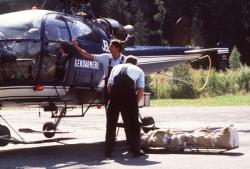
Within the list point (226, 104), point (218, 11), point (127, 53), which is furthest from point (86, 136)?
point (218, 11)

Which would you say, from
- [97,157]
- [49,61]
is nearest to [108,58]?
[49,61]

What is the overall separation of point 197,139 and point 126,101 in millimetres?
1449

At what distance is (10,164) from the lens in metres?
9.61

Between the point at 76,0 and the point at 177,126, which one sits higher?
the point at 76,0

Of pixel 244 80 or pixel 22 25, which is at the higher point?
pixel 22 25

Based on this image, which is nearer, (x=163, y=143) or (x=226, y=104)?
(x=163, y=143)

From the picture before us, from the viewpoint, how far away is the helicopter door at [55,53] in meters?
10.7

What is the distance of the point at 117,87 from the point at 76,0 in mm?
3405

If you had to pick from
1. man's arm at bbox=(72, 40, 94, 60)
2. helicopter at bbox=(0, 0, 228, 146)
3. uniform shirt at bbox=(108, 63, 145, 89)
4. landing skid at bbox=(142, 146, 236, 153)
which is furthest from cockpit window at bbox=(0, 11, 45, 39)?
landing skid at bbox=(142, 146, 236, 153)

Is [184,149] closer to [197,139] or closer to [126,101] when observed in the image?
[197,139]

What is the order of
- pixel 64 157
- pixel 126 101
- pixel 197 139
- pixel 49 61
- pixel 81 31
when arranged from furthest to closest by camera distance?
pixel 81 31
pixel 49 61
pixel 64 157
pixel 197 139
pixel 126 101

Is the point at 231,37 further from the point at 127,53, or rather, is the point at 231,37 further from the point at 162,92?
the point at 127,53

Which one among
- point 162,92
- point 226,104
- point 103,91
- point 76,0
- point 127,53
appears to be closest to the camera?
point 103,91

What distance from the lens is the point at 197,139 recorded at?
10234 mm
